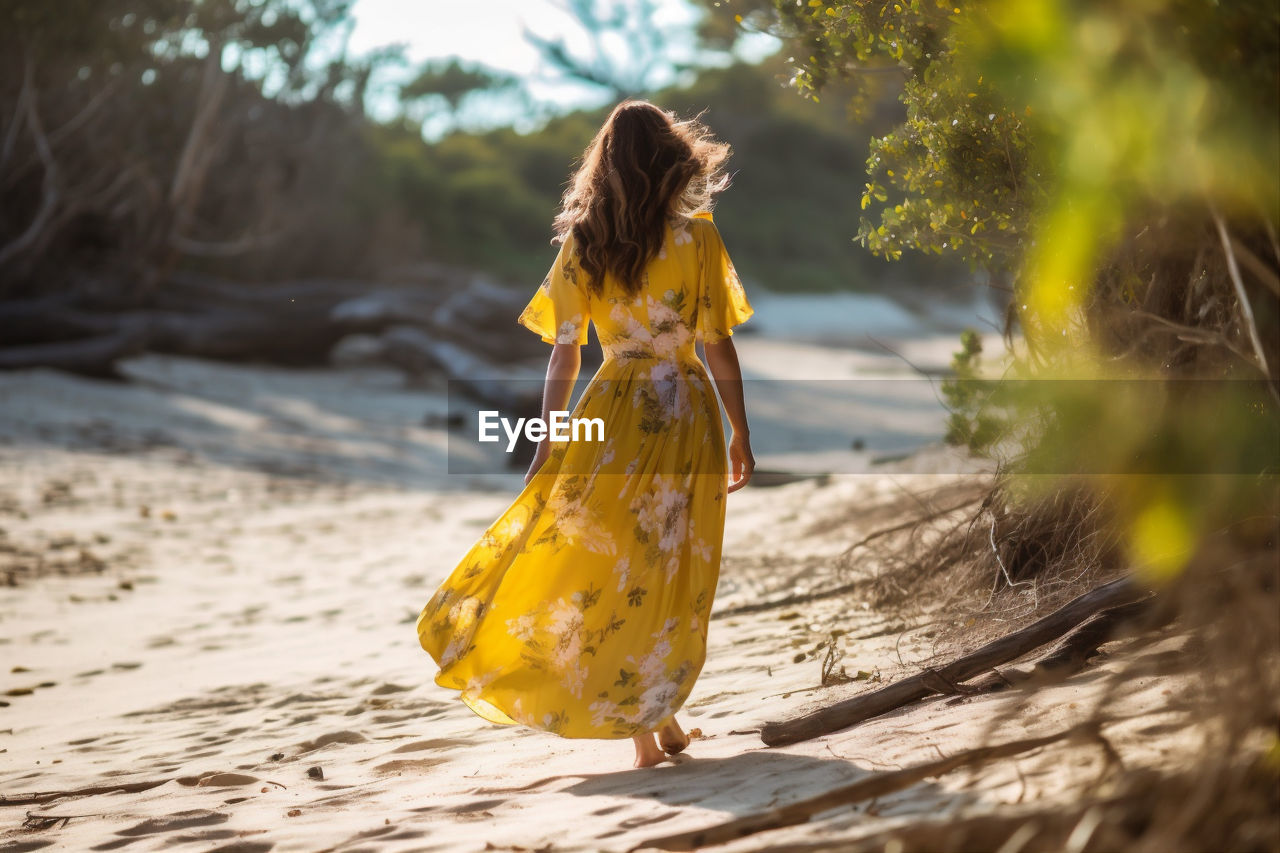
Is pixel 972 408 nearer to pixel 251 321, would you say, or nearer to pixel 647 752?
pixel 647 752

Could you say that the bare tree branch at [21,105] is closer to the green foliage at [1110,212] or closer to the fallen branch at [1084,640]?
the green foliage at [1110,212]

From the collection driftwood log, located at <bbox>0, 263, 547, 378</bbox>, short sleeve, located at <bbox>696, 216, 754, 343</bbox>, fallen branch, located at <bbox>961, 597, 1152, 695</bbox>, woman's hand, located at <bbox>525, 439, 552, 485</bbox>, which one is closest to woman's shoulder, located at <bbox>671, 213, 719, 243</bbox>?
short sleeve, located at <bbox>696, 216, 754, 343</bbox>

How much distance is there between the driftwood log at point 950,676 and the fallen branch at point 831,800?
660 mm

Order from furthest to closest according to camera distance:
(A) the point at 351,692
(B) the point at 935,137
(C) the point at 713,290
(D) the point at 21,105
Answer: (D) the point at 21,105
(A) the point at 351,692
(B) the point at 935,137
(C) the point at 713,290

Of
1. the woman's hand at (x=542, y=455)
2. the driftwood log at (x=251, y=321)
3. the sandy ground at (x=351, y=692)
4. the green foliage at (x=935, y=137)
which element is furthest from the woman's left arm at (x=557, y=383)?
the driftwood log at (x=251, y=321)

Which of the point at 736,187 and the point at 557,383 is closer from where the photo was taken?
the point at 557,383

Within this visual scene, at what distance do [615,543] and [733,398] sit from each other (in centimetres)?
54

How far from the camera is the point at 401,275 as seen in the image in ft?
71.5

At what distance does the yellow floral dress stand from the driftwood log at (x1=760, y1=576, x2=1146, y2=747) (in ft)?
1.04

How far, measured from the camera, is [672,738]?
3.21 m

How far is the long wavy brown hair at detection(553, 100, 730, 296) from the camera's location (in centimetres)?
317

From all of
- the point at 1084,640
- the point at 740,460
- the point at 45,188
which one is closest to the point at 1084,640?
the point at 1084,640

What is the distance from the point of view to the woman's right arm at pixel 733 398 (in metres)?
3.27

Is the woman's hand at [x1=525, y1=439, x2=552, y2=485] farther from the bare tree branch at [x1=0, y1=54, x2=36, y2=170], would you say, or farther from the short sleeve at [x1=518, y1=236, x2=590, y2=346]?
the bare tree branch at [x1=0, y1=54, x2=36, y2=170]
